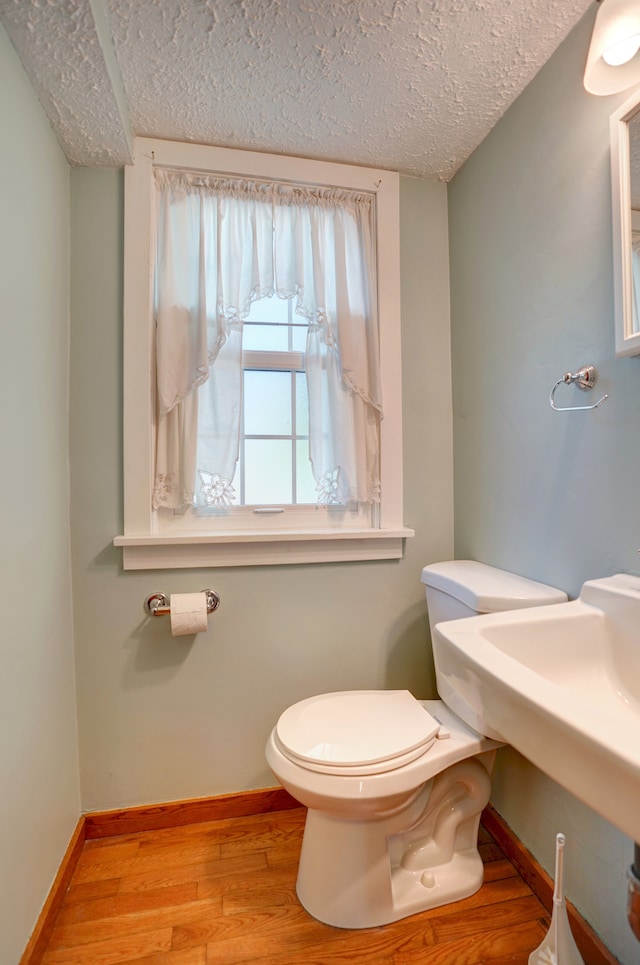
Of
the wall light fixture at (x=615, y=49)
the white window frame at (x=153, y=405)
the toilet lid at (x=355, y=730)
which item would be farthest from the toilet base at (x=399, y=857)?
the wall light fixture at (x=615, y=49)

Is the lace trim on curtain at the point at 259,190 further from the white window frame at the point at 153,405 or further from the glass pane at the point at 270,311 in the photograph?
the glass pane at the point at 270,311

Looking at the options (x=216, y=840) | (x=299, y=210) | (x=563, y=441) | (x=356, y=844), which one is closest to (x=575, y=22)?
(x=299, y=210)

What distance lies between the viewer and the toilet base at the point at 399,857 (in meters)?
1.08

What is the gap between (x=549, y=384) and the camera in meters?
1.16

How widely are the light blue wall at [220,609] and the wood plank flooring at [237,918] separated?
7.1 inches

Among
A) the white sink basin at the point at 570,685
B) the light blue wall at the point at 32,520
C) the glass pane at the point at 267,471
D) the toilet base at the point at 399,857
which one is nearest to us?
the white sink basin at the point at 570,685

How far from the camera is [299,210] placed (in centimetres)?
150

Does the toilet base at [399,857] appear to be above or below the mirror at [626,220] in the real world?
below

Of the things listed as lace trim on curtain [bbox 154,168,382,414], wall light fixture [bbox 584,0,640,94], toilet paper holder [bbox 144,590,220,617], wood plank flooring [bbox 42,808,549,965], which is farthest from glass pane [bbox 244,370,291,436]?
wood plank flooring [bbox 42,808,549,965]

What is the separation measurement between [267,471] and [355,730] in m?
0.83

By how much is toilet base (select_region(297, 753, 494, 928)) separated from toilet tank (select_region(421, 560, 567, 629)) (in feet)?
1.37

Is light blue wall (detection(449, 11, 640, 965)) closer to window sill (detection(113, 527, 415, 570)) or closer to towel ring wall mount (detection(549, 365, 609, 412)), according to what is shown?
towel ring wall mount (detection(549, 365, 609, 412))

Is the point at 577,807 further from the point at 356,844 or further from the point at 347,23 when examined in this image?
the point at 347,23

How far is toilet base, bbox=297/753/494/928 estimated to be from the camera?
1076 millimetres
